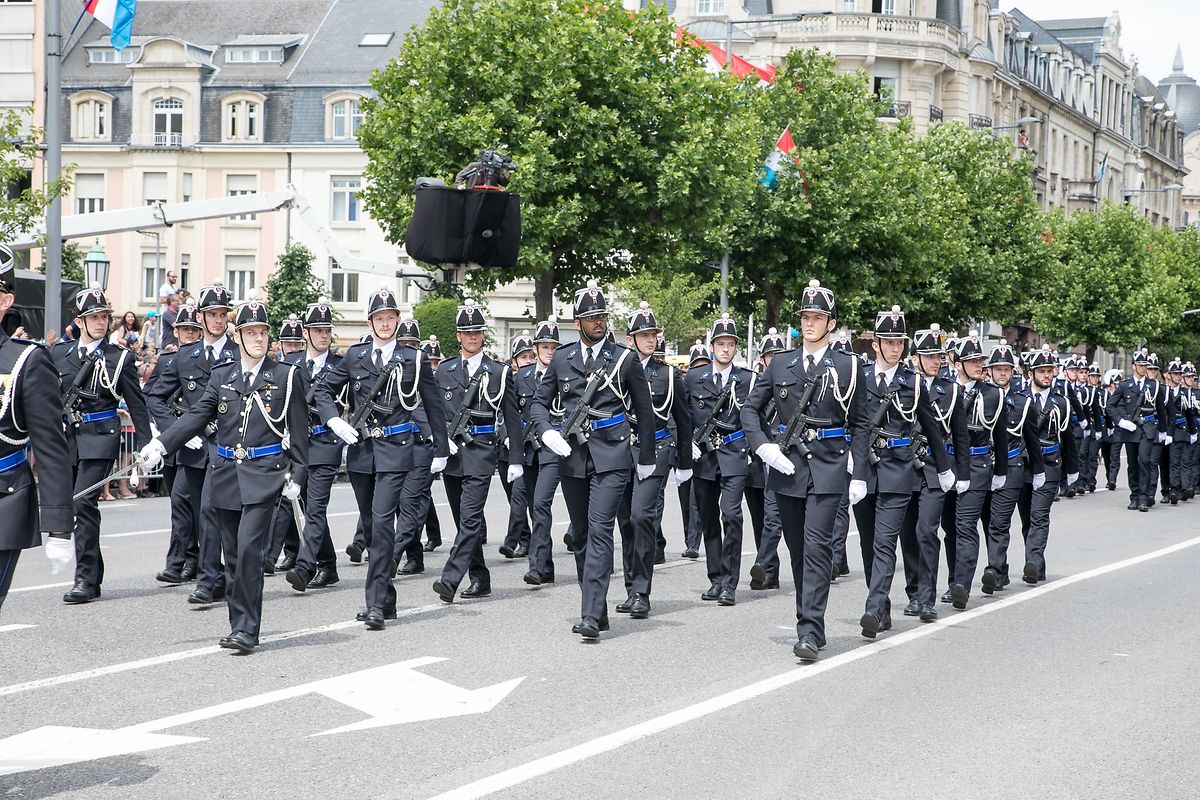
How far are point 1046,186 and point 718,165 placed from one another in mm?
54479

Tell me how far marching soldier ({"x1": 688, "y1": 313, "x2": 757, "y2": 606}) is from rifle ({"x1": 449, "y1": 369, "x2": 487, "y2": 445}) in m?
1.83

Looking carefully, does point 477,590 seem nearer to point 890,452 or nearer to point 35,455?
point 890,452

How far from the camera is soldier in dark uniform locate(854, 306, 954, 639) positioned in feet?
34.1

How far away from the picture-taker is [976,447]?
12.5m

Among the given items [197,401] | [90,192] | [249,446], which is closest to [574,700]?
[249,446]

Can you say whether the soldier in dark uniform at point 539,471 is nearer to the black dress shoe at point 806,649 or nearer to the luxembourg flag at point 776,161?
the black dress shoe at point 806,649

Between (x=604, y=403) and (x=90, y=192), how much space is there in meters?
54.0

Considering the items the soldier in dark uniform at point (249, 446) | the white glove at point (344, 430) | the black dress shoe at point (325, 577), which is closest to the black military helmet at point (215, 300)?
the white glove at point (344, 430)

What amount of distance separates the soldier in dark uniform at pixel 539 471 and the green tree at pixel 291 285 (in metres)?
38.1

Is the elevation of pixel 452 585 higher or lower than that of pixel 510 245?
lower

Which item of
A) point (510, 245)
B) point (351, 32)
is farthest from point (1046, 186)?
point (510, 245)

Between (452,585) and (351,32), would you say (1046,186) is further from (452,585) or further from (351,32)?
(452,585)

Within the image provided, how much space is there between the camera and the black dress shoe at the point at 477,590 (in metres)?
11.3

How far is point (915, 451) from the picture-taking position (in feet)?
35.2
